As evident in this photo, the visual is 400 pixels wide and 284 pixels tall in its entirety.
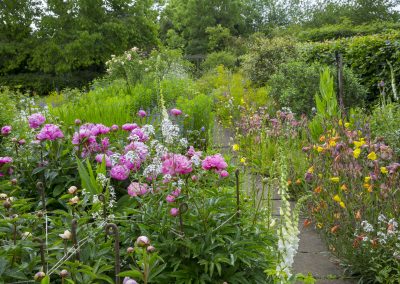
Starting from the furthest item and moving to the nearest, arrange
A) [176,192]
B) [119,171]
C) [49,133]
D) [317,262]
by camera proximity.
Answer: [317,262] → [49,133] → [119,171] → [176,192]

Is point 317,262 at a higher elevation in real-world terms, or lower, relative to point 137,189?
lower

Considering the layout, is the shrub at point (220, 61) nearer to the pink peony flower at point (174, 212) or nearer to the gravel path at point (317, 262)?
the gravel path at point (317, 262)

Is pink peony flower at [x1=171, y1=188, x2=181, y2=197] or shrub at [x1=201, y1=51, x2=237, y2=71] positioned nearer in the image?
pink peony flower at [x1=171, y1=188, x2=181, y2=197]

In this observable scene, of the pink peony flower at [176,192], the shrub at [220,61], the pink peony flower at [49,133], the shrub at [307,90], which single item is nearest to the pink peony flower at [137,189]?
the pink peony flower at [176,192]

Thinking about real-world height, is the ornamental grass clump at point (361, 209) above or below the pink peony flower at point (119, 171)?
below

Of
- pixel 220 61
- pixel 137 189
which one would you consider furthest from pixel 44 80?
pixel 137 189

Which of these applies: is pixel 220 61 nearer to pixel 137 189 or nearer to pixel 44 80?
pixel 44 80

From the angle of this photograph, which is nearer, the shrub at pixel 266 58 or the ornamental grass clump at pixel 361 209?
the ornamental grass clump at pixel 361 209

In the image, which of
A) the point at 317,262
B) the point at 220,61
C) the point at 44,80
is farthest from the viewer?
the point at 44,80

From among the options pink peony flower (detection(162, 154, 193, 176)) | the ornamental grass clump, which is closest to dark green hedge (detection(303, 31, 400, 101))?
the ornamental grass clump

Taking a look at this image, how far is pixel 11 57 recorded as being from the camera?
1936 centimetres

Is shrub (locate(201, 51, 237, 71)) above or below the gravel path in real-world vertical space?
above

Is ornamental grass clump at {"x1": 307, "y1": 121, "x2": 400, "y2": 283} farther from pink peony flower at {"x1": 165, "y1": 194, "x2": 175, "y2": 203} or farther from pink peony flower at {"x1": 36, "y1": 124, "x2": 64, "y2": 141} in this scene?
pink peony flower at {"x1": 36, "y1": 124, "x2": 64, "y2": 141}

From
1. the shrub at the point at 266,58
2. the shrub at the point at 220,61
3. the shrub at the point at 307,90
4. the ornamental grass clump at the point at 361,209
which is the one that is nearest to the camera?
the ornamental grass clump at the point at 361,209
